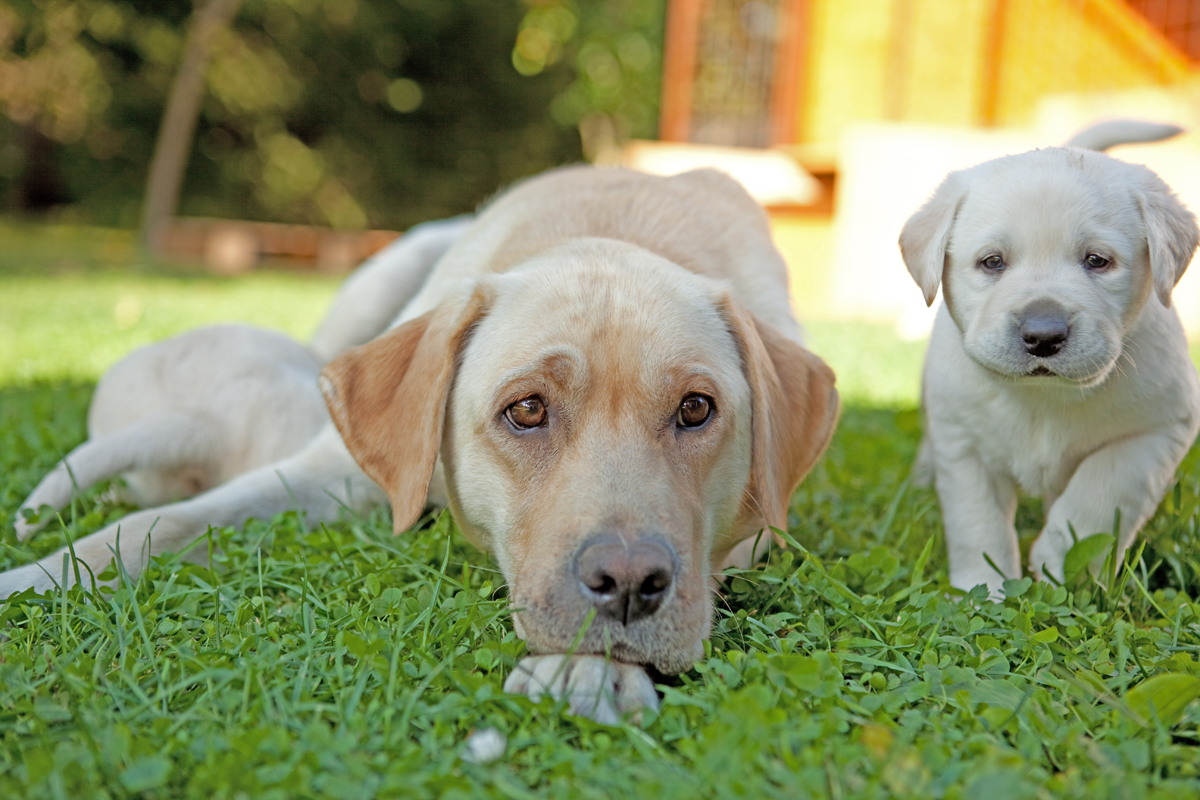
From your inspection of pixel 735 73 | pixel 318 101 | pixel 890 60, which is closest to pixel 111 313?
pixel 890 60

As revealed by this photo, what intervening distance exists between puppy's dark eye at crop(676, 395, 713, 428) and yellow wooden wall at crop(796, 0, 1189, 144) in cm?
1313

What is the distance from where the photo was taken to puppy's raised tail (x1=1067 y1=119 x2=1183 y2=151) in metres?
3.56

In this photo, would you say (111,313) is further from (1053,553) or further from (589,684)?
(1053,553)

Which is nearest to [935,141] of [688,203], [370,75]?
[688,203]

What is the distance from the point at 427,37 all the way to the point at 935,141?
18941 millimetres

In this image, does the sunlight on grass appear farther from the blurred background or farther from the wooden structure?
the wooden structure

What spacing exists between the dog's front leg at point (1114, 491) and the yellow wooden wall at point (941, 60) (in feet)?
41.5

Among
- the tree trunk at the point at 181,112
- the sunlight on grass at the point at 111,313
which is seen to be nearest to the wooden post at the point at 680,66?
the sunlight on grass at the point at 111,313

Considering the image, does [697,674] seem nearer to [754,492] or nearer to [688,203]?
[754,492]

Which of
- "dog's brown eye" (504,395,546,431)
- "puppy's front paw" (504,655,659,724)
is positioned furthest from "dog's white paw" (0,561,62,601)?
"puppy's front paw" (504,655,659,724)

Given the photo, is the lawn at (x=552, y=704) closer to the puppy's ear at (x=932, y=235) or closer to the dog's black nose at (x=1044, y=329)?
the dog's black nose at (x=1044, y=329)

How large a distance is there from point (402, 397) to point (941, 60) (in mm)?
13619

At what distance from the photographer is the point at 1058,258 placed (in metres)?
2.81

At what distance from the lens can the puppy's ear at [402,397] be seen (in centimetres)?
277
